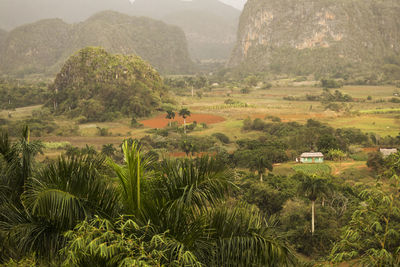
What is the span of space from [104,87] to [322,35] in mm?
109571

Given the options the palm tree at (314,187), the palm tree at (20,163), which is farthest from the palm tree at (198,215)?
the palm tree at (314,187)

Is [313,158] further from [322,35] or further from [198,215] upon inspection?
[322,35]

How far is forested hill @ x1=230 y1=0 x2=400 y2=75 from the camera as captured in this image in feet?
497

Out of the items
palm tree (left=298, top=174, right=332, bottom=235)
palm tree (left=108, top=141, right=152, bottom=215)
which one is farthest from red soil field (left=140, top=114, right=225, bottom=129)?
palm tree (left=108, top=141, right=152, bottom=215)

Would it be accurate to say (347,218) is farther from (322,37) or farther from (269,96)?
(322,37)

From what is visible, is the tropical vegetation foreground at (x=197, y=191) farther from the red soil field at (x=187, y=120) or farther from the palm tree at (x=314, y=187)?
the red soil field at (x=187, y=120)

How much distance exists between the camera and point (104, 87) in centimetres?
7400

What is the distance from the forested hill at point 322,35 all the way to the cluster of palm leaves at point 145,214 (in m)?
144

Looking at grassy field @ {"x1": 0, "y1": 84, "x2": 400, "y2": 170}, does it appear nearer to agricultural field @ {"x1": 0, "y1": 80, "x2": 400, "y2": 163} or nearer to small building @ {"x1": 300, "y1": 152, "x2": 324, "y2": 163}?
agricultural field @ {"x1": 0, "y1": 80, "x2": 400, "y2": 163}

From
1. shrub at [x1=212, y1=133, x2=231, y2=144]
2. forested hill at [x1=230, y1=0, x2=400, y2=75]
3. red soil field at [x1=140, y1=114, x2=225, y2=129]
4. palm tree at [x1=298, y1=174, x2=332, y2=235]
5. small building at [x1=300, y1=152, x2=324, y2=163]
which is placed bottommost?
red soil field at [x1=140, y1=114, x2=225, y2=129]

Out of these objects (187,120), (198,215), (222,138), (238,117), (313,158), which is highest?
(198,215)

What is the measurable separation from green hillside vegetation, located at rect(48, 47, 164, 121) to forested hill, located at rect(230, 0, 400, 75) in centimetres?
8198

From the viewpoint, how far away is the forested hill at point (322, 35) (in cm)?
15138

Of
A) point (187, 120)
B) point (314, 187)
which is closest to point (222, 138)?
point (187, 120)
